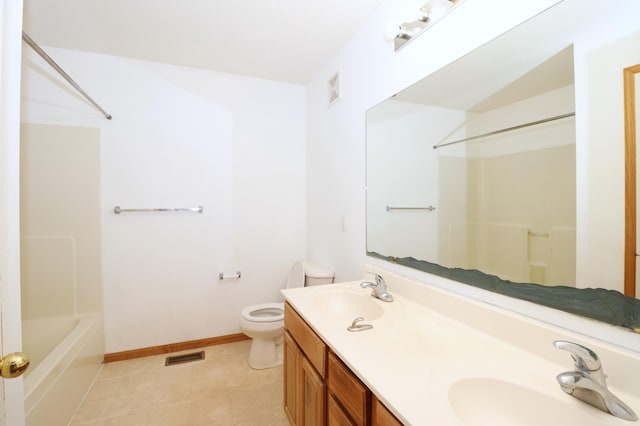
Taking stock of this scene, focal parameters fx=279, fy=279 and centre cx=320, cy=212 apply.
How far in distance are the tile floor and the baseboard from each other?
0.05 metres

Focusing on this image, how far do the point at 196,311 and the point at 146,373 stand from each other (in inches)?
21.3

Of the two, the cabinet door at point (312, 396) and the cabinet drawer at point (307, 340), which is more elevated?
the cabinet drawer at point (307, 340)

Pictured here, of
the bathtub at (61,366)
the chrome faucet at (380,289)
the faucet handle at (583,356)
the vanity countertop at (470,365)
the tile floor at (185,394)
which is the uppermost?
the faucet handle at (583,356)

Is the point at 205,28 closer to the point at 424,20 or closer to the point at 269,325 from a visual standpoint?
the point at 424,20

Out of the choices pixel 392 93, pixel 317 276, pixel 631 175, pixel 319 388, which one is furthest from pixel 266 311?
pixel 631 175

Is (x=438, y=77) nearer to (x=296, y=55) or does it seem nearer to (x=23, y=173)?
(x=296, y=55)

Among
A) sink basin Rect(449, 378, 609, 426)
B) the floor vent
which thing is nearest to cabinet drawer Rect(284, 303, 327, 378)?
sink basin Rect(449, 378, 609, 426)

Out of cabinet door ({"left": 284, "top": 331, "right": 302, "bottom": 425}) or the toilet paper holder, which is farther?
the toilet paper holder

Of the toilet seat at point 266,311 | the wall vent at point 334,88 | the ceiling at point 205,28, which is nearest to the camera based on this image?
the ceiling at point 205,28

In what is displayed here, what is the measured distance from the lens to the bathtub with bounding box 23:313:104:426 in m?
1.38

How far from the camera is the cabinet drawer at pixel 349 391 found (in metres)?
0.79

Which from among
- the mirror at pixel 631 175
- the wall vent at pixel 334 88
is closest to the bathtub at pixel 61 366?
the mirror at pixel 631 175

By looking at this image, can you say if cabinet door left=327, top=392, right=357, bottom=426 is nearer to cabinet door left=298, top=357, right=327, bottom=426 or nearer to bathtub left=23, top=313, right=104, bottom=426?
cabinet door left=298, top=357, right=327, bottom=426

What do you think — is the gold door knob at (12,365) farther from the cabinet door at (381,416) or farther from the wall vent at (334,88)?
the wall vent at (334,88)
